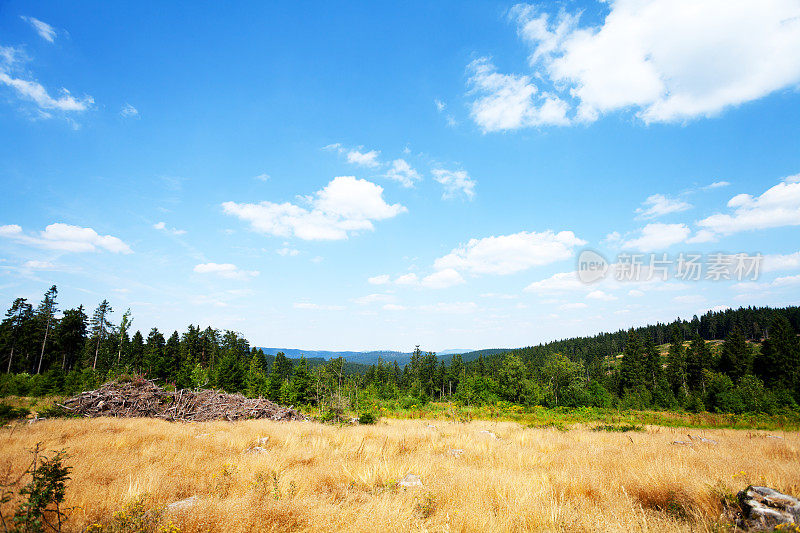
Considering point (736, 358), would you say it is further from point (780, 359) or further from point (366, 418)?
point (366, 418)

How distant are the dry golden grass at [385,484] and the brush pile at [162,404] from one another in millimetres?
6495

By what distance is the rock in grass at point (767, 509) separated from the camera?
4.27 m

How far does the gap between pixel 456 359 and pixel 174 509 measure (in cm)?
10572

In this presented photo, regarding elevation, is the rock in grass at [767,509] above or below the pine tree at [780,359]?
above

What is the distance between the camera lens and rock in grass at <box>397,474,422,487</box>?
6.60m

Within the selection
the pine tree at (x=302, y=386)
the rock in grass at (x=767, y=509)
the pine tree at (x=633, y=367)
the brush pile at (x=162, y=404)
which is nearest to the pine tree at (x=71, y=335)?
the pine tree at (x=302, y=386)

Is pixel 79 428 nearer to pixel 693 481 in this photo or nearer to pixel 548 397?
pixel 693 481

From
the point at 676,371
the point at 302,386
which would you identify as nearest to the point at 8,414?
the point at 302,386

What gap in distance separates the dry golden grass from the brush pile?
6495 mm

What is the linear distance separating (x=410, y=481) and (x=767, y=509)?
576 centimetres

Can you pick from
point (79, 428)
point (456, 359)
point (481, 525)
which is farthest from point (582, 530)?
point (456, 359)

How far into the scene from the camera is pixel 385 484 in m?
6.90

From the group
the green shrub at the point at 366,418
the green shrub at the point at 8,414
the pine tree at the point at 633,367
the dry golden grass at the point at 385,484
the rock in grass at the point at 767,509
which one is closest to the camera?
the rock in grass at the point at 767,509

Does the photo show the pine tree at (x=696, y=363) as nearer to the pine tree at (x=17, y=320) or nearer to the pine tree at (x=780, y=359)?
the pine tree at (x=780, y=359)
